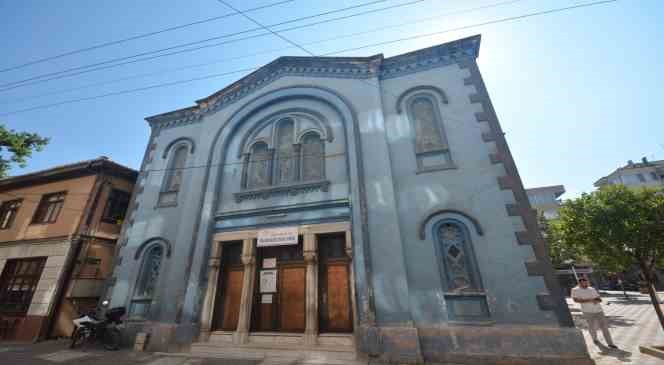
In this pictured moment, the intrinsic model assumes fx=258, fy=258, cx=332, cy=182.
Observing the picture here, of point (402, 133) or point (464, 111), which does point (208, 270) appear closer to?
point (402, 133)

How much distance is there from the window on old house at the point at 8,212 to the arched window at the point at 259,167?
12.8m

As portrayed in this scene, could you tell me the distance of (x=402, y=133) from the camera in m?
8.32

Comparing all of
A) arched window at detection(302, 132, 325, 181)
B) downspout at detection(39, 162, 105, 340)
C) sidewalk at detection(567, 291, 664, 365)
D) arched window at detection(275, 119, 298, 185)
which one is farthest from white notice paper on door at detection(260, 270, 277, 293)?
downspout at detection(39, 162, 105, 340)

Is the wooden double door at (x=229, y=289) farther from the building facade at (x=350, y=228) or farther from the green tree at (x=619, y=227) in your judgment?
the green tree at (x=619, y=227)

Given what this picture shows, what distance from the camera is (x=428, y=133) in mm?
8305

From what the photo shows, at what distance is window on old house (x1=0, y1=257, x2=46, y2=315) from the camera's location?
1031 centimetres

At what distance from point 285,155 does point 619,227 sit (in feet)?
40.6

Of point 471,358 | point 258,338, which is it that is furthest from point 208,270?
point 471,358

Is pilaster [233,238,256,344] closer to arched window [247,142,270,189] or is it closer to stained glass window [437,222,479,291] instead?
arched window [247,142,270,189]

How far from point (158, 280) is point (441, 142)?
401 inches

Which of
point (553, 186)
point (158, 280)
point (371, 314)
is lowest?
point (371, 314)

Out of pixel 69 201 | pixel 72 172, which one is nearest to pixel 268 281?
pixel 69 201

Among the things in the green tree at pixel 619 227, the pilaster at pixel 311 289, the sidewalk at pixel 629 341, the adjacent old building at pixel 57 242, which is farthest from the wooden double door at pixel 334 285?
the adjacent old building at pixel 57 242

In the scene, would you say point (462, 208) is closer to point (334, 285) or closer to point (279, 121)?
point (334, 285)
